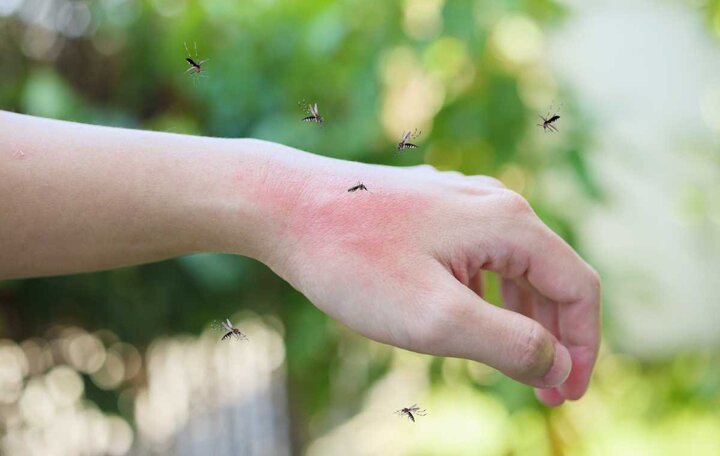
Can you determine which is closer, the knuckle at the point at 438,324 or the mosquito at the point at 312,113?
the knuckle at the point at 438,324

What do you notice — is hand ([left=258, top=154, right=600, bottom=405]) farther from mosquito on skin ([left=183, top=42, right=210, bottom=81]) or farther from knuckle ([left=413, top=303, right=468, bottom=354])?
mosquito on skin ([left=183, top=42, right=210, bottom=81])

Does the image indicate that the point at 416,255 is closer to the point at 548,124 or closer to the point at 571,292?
the point at 571,292

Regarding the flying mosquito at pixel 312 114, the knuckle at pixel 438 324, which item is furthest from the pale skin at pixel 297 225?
the flying mosquito at pixel 312 114

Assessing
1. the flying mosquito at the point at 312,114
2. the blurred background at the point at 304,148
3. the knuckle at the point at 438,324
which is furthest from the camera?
the blurred background at the point at 304,148

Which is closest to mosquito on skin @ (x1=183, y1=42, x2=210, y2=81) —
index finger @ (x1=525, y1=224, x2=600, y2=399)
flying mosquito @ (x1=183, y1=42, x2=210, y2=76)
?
flying mosquito @ (x1=183, y1=42, x2=210, y2=76)

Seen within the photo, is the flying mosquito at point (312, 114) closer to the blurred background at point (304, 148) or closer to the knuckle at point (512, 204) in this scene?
the blurred background at point (304, 148)

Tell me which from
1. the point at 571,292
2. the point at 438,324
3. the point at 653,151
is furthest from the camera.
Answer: the point at 653,151

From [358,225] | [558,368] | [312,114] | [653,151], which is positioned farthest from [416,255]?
[653,151]

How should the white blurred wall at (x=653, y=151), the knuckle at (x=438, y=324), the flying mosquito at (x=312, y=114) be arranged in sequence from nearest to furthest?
1. the knuckle at (x=438, y=324)
2. the flying mosquito at (x=312, y=114)
3. the white blurred wall at (x=653, y=151)

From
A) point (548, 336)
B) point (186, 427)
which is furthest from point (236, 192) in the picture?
point (186, 427)
